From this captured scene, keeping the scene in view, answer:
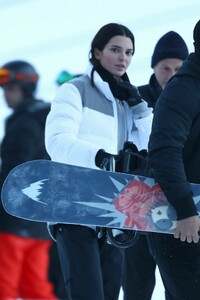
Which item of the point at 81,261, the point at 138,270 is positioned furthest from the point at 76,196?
the point at 138,270

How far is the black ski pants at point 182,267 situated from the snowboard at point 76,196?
0.72 feet

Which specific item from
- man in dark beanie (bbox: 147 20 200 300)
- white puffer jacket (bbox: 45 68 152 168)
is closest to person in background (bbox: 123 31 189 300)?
white puffer jacket (bbox: 45 68 152 168)

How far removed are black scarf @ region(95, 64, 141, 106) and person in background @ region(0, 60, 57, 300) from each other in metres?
1.02

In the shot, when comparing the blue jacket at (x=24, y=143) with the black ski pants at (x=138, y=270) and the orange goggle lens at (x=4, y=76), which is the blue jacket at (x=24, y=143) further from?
the black ski pants at (x=138, y=270)

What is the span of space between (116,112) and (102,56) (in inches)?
12.0

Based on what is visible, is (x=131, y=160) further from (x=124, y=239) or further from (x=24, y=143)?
(x=24, y=143)

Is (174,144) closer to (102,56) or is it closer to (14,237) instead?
(102,56)

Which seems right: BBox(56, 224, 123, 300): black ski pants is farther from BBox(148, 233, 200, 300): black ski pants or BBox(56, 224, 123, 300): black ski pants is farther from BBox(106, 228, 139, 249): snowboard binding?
BBox(148, 233, 200, 300): black ski pants

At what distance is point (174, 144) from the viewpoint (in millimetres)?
3854

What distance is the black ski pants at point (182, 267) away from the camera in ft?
13.1

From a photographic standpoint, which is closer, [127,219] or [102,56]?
[127,219]

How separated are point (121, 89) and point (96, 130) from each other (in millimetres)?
272

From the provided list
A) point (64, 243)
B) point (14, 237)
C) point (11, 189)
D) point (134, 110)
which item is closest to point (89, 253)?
point (64, 243)

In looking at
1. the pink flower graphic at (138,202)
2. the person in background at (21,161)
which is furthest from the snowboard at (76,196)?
the person in background at (21,161)
